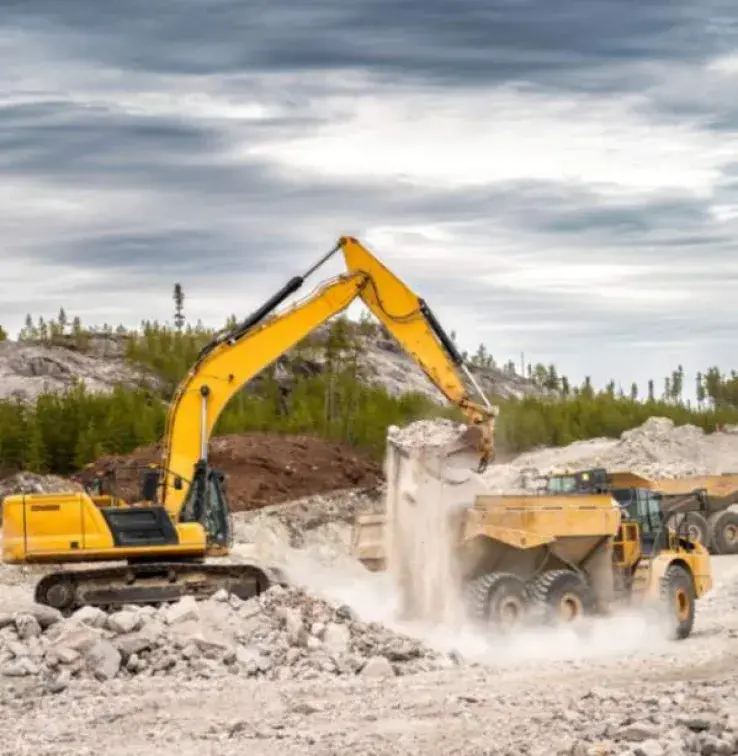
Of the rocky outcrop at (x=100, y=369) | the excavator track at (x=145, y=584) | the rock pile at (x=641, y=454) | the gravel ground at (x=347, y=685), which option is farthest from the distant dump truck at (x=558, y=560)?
the rocky outcrop at (x=100, y=369)

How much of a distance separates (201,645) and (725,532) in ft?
71.4

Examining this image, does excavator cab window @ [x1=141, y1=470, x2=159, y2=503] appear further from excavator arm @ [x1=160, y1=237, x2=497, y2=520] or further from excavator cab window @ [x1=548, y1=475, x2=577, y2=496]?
excavator cab window @ [x1=548, y1=475, x2=577, y2=496]

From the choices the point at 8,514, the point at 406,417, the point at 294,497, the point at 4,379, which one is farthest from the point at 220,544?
the point at 4,379

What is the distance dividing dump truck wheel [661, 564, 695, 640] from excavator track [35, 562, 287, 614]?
18.8 feet

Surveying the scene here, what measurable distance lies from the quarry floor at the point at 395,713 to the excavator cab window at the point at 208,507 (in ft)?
15.0

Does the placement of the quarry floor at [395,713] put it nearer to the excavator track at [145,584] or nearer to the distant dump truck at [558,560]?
the distant dump truck at [558,560]

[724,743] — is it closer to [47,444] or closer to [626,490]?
[626,490]

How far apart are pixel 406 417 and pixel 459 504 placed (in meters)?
34.0

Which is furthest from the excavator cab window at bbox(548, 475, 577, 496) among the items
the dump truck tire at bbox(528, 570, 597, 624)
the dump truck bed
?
the dump truck tire at bbox(528, 570, 597, 624)

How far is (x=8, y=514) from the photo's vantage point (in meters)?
19.9

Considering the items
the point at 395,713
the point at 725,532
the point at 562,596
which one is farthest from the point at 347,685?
the point at 725,532

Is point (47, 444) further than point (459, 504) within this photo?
Yes

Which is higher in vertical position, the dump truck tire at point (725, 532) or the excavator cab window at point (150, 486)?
the excavator cab window at point (150, 486)

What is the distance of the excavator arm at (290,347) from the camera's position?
2142 centimetres
